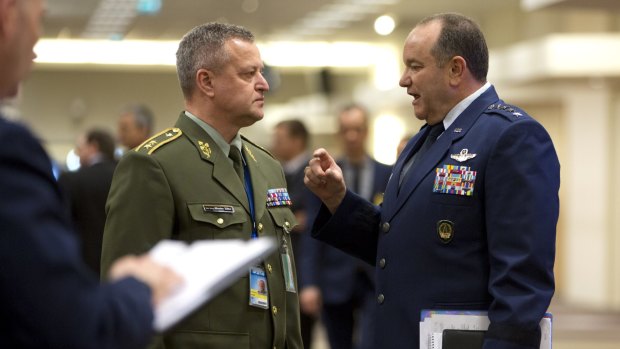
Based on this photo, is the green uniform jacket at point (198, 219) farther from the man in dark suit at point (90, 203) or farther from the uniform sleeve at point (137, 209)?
the man in dark suit at point (90, 203)

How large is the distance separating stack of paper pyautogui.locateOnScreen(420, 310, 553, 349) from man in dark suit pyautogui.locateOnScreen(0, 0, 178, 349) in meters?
1.44

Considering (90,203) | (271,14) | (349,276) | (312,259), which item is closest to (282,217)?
(349,276)

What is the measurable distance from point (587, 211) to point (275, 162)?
492 inches

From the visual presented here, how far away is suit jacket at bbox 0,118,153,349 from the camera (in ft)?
4.80

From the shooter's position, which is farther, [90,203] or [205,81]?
[90,203]

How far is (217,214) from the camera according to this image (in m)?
3.00

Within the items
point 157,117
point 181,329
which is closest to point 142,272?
point 181,329

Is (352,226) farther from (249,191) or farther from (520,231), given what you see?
(520,231)

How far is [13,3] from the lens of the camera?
157 centimetres

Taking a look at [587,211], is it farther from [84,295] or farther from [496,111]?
[84,295]

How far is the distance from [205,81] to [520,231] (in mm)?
1075

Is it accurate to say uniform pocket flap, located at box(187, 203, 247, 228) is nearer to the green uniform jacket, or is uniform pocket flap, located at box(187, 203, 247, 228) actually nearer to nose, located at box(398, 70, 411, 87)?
the green uniform jacket

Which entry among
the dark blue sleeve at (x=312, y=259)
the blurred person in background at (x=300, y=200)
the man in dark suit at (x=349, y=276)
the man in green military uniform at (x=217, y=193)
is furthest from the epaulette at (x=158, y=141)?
the dark blue sleeve at (x=312, y=259)

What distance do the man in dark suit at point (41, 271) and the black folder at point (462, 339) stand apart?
56.2 inches
